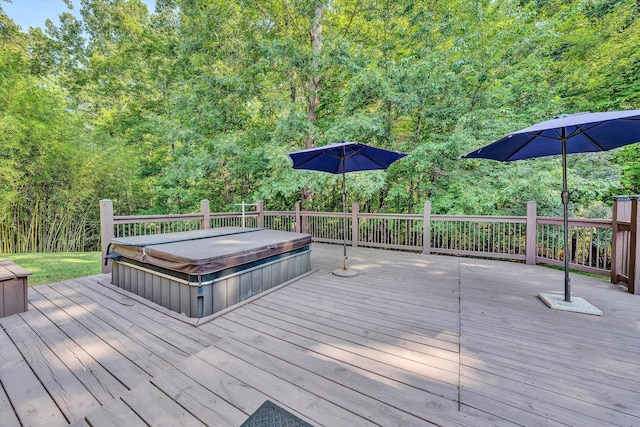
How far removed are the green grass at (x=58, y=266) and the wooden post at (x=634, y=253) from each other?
7767 mm

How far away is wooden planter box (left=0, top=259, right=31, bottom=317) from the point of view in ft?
8.72

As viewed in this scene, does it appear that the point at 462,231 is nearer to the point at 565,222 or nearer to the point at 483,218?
the point at 483,218

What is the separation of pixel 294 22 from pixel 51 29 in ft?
42.6

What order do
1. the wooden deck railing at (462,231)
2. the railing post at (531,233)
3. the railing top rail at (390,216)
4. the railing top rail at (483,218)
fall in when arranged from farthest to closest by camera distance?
the railing top rail at (390,216), the railing top rail at (483,218), the railing post at (531,233), the wooden deck railing at (462,231)

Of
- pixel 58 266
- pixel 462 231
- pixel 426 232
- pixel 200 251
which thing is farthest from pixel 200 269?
pixel 462 231

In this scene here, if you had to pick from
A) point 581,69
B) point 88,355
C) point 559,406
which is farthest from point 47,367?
point 581,69

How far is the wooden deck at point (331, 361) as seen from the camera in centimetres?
145

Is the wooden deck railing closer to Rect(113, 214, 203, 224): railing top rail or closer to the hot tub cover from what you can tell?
Rect(113, 214, 203, 224): railing top rail

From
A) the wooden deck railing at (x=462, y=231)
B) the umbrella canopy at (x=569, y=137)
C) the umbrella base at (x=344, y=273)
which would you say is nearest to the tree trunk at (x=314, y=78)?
the wooden deck railing at (x=462, y=231)

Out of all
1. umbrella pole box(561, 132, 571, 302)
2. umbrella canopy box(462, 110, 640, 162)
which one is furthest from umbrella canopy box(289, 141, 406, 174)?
umbrella pole box(561, 132, 571, 302)

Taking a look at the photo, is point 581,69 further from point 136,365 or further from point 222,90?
point 136,365

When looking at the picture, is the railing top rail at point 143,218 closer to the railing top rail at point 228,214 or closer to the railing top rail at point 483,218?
the railing top rail at point 228,214

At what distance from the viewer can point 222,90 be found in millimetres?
7574

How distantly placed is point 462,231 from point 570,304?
3.37 meters
